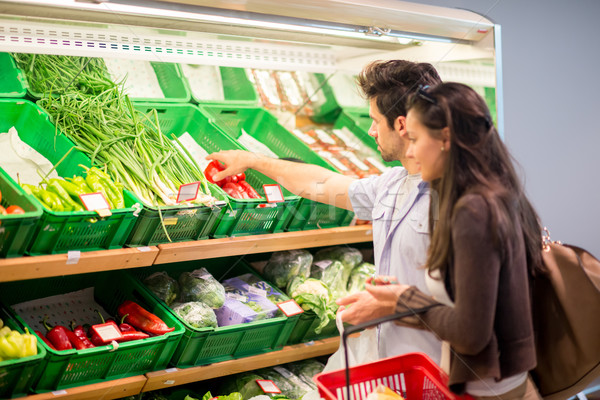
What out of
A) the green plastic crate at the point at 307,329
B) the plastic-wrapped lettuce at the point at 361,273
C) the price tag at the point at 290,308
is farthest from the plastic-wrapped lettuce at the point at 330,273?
the price tag at the point at 290,308

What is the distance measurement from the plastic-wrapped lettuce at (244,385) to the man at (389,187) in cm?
98

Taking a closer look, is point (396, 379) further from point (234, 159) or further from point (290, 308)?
point (234, 159)

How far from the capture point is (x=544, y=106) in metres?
4.58

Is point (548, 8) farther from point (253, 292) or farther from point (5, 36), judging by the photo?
point (5, 36)

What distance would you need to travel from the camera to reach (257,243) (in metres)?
2.79

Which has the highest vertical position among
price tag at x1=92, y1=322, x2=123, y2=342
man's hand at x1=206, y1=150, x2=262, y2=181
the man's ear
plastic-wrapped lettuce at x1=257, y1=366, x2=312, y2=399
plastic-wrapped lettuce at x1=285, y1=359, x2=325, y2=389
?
the man's ear

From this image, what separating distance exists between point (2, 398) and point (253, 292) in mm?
1232

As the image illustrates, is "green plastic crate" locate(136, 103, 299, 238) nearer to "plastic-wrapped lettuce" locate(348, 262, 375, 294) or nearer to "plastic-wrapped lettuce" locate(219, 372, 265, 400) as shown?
"plastic-wrapped lettuce" locate(348, 262, 375, 294)

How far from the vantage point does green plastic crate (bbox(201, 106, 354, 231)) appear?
3051 millimetres

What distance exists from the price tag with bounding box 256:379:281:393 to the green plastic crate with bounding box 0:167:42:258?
1.37 metres

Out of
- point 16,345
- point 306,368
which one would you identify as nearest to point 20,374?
point 16,345

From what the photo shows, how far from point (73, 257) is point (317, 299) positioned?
1216 mm

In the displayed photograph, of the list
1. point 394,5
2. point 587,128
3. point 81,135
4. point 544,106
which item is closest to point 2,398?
point 81,135

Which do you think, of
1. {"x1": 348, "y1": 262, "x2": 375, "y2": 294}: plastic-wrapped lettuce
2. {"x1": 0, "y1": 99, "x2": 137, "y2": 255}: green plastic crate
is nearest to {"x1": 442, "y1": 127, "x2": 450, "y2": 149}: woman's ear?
{"x1": 0, "y1": 99, "x2": 137, "y2": 255}: green plastic crate
